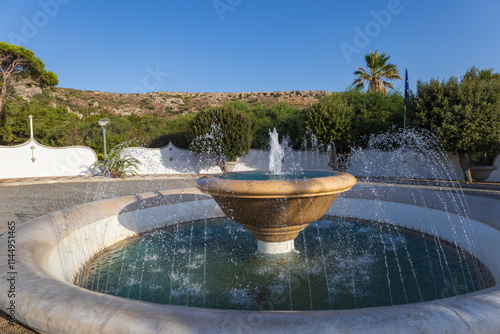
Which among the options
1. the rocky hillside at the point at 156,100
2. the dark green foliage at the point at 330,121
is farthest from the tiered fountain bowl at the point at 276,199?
the rocky hillside at the point at 156,100

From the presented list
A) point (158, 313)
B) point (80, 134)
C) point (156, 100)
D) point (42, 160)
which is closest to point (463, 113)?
point (158, 313)

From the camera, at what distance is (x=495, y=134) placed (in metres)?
12.0

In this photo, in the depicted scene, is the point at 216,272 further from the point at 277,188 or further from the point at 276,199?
the point at 277,188

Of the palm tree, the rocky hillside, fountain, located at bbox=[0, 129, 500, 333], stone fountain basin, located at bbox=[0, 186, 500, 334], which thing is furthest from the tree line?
the rocky hillside

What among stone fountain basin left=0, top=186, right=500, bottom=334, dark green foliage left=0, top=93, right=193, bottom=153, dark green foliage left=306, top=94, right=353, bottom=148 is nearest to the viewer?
stone fountain basin left=0, top=186, right=500, bottom=334

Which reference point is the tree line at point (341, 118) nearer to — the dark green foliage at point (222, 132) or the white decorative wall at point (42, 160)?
the dark green foliage at point (222, 132)

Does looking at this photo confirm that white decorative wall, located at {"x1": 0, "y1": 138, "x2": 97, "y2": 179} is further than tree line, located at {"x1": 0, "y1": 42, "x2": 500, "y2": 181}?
Yes

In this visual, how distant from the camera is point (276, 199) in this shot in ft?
12.0

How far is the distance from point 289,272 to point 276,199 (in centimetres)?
114

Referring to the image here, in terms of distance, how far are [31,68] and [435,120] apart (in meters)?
28.2

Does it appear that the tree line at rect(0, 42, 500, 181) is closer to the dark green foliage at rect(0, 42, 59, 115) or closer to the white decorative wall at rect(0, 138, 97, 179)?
the dark green foliage at rect(0, 42, 59, 115)

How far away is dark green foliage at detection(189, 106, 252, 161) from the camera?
17859 millimetres

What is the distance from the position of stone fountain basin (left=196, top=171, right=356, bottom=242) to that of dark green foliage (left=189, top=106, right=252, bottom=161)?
13.9m

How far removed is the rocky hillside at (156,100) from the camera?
54.1 meters
